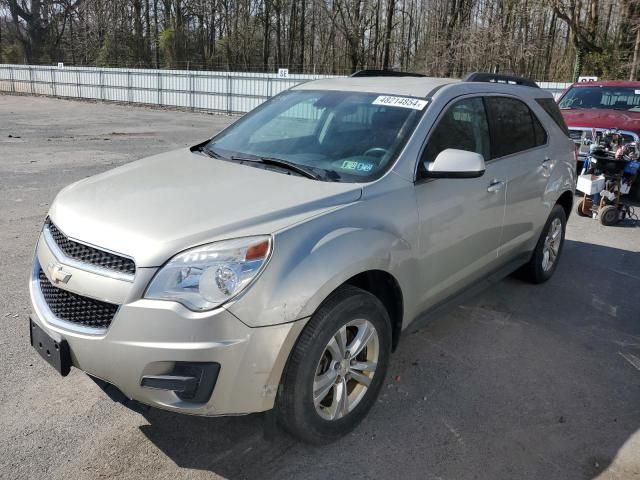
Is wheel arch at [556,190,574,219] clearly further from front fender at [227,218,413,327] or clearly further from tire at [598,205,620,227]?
front fender at [227,218,413,327]

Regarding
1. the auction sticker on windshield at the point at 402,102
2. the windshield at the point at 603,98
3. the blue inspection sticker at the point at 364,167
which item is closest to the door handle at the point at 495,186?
the auction sticker on windshield at the point at 402,102

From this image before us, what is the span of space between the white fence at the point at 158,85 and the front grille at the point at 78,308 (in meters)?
19.1

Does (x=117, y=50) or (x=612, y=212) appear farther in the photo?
(x=117, y=50)

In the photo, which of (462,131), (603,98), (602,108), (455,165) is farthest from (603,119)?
(455,165)

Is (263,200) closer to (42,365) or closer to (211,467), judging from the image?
(211,467)

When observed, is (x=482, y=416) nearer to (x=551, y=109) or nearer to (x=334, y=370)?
(x=334, y=370)

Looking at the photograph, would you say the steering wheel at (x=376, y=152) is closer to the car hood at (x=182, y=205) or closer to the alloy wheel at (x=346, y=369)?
the car hood at (x=182, y=205)

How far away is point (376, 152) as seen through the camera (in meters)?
3.25

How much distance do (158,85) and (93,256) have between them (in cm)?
2850

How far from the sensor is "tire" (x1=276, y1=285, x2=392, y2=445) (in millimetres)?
2494

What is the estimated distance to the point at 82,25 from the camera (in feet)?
157

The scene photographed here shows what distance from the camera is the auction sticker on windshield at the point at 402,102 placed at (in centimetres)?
345

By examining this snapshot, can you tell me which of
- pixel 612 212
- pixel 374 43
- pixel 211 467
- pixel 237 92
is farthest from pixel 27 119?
pixel 374 43

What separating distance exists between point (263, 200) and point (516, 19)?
92.2 feet
